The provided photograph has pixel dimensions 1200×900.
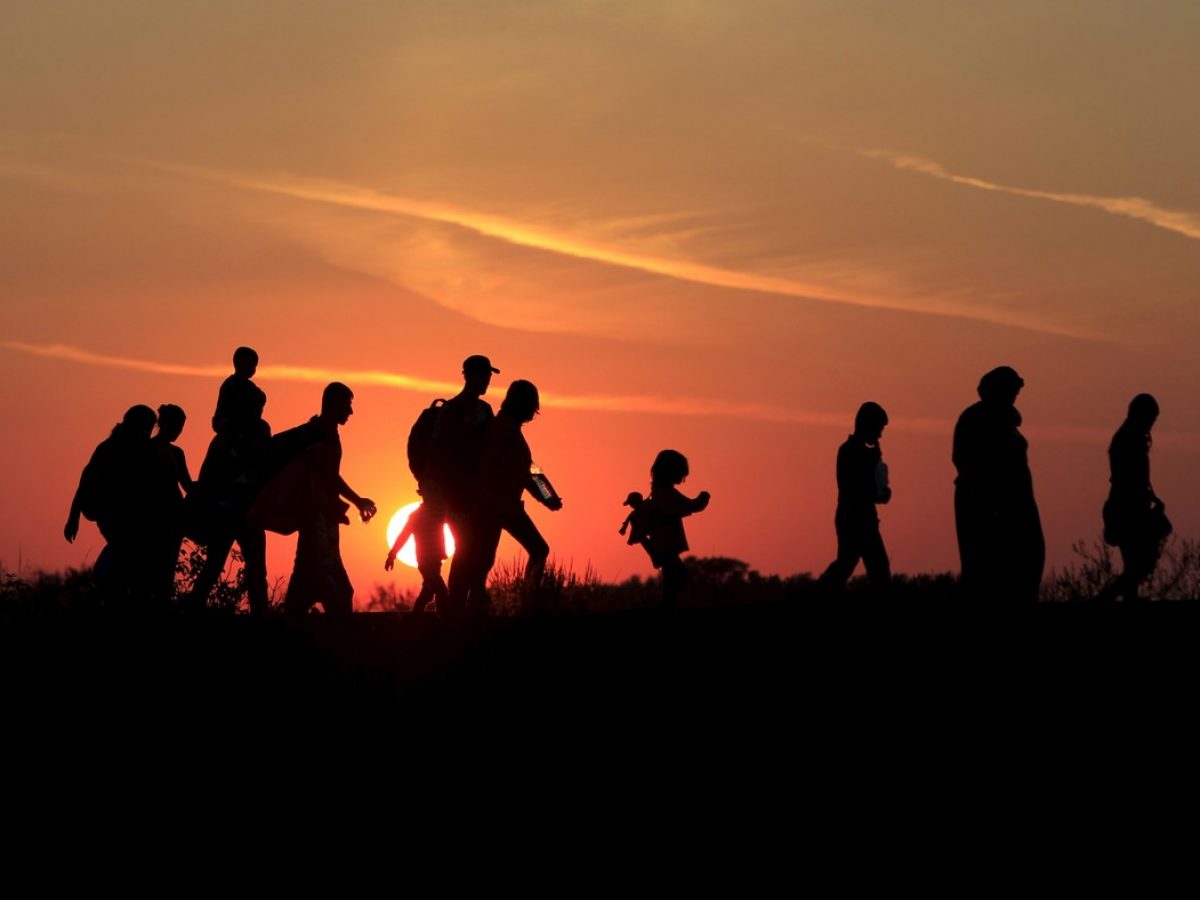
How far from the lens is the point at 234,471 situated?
652 inches

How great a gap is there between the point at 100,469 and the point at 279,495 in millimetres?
1481

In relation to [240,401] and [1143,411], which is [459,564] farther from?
[1143,411]

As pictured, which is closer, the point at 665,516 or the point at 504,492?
the point at 504,492

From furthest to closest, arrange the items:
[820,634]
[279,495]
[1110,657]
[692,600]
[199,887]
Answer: [692,600]
[279,495]
[820,634]
[1110,657]
[199,887]

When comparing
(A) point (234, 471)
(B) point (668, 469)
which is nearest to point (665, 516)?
(B) point (668, 469)

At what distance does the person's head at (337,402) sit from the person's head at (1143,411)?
6.21 meters

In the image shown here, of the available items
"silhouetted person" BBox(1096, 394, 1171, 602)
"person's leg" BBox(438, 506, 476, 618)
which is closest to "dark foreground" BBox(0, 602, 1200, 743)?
"person's leg" BBox(438, 506, 476, 618)

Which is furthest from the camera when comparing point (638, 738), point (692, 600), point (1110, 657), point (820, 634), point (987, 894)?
point (692, 600)

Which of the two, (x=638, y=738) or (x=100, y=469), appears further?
(x=100, y=469)

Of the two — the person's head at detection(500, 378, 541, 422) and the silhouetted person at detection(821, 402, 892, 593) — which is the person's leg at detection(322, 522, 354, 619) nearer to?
the person's head at detection(500, 378, 541, 422)

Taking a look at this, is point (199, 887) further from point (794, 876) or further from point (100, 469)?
point (100, 469)

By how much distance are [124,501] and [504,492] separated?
3.42m

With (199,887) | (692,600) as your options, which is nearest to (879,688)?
(199,887)

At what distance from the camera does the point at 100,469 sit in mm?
16656
